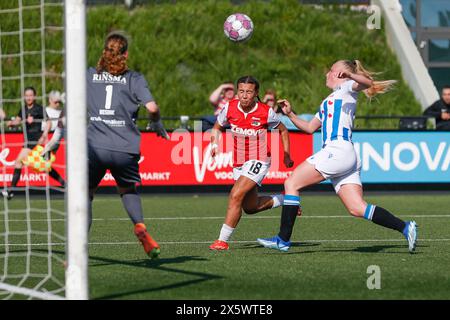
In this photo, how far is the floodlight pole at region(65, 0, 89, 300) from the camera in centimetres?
716

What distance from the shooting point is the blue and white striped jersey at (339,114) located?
10.8m

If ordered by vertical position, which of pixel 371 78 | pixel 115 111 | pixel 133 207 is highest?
pixel 371 78

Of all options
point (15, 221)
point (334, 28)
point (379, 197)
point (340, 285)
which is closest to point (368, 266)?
point (340, 285)

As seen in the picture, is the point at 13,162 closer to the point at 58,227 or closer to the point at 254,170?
the point at 58,227

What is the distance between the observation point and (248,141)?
11.8 m

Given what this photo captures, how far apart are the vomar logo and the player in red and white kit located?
935 centimetres

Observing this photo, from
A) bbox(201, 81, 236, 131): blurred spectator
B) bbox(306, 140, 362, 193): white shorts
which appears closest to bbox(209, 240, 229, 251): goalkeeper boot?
bbox(306, 140, 362, 193): white shorts

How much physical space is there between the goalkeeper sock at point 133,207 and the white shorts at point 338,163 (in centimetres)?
198

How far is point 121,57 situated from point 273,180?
1181cm

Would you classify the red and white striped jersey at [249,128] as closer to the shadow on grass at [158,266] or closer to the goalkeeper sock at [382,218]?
the goalkeeper sock at [382,218]

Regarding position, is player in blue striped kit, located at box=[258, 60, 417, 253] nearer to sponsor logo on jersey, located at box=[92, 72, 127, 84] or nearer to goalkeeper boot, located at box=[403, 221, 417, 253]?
goalkeeper boot, located at box=[403, 221, 417, 253]

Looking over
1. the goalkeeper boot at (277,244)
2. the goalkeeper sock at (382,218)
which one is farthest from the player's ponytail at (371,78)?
the goalkeeper boot at (277,244)

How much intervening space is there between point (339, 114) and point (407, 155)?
34.7ft

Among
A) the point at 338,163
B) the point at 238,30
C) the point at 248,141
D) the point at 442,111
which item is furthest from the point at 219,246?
the point at 442,111
